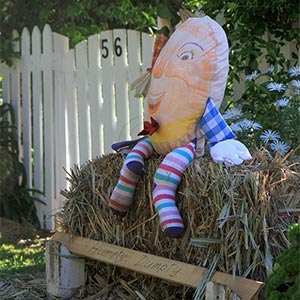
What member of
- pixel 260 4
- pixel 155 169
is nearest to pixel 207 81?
pixel 155 169

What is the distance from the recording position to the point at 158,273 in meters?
3.05

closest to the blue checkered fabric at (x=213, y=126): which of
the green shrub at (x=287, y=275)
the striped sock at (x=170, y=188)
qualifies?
the striped sock at (x=170, y=188)

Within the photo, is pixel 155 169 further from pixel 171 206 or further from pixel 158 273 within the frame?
pixel 158 273

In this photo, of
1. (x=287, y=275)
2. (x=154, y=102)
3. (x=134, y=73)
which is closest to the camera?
(x=287, y=275)

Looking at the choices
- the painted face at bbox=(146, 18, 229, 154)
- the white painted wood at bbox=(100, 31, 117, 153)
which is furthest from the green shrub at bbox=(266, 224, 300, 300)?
the white painted wood at bbox=(100, 31, 117, 153)

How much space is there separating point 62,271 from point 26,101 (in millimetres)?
3180

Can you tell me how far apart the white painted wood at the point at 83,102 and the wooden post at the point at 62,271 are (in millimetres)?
2290

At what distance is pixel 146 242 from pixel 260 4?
1.81 metres

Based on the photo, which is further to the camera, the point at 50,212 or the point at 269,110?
the point at 50,212

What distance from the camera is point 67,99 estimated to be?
19.7ft

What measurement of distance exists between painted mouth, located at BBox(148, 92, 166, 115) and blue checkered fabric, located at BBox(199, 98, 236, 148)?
216 millimetres

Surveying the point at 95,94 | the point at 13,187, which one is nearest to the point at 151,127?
the point at 95,94

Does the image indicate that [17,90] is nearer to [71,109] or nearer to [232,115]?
[71,109]

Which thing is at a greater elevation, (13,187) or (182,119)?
(182,119)
